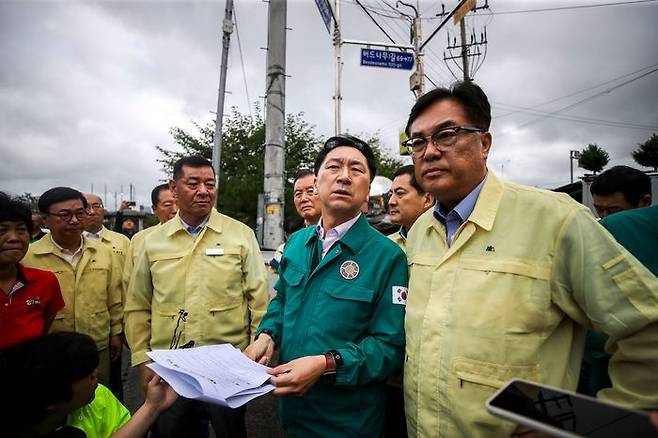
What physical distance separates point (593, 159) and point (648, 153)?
7351 mm

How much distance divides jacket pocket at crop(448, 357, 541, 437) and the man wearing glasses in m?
2.98

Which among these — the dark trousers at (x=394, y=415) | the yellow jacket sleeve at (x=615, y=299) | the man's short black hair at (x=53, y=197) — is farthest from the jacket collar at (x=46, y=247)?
the yellow jacket sleeve at (x=615, y=299)

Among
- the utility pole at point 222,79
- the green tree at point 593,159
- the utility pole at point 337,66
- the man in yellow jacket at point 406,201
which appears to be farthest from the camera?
the green tree at point 593,159

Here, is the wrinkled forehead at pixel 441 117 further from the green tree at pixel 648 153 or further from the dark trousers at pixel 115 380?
the green tree at pixel 648 153

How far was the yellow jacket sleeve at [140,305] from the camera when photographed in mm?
2494

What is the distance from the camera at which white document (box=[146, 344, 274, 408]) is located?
1179 mm

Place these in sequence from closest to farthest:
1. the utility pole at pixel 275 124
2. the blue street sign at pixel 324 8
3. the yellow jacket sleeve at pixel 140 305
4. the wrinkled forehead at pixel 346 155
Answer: the wrinkled forehead at pixel 346 155
the yellow jacket sleeve at pixel 140 305
the utility pole at pixel 275 124
the blue street sign at pixel 324 8

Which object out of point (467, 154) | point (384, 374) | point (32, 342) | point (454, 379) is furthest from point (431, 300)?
point (32, 342)

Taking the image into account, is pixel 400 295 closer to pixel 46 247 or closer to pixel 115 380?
pixel 46 247

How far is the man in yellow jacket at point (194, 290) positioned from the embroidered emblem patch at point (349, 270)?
1.11 meters

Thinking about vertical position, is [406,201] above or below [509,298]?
above

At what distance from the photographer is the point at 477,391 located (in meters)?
1.19

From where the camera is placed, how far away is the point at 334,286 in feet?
5.32

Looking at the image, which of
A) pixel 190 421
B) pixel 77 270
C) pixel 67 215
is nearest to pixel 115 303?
pixel 77 270
